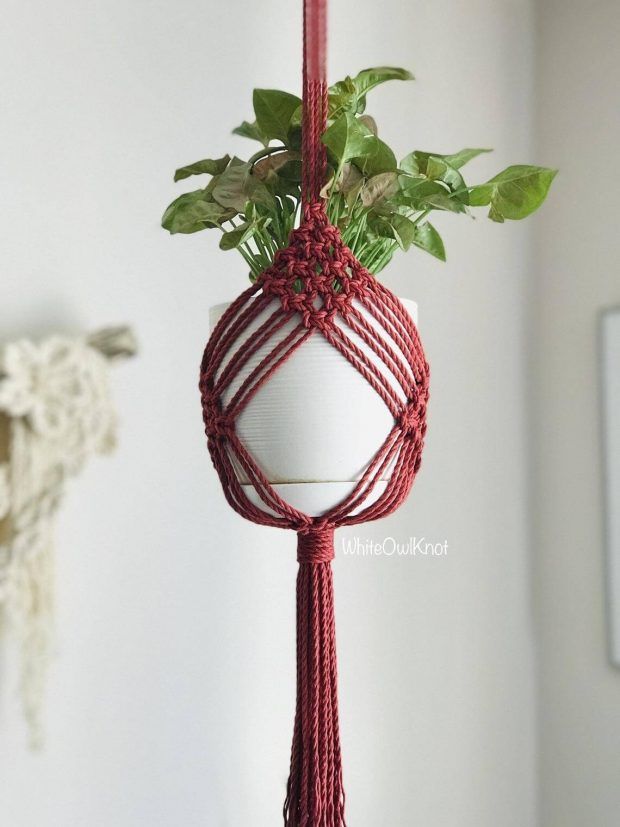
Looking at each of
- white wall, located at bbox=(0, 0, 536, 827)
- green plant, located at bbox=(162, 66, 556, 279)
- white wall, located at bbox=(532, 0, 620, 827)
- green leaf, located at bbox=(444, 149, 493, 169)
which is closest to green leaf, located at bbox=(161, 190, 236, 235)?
green plant, located at bbox=(162, 66, 556, 279)

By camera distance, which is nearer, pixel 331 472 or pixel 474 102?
pixel 331 472

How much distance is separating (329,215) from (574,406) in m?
0.86

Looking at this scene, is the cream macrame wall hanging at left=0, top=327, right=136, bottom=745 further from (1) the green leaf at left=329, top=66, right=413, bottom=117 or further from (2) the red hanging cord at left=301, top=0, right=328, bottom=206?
(1) the green leaf at left=329, top=66, right=413, bottom=117

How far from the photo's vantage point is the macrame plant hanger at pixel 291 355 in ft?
2.25

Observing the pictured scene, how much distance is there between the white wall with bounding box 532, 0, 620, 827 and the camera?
141 centimetres

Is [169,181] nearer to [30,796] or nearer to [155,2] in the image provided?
[155,2]

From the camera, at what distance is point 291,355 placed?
688 mm

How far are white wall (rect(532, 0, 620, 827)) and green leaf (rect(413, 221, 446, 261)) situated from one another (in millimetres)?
707

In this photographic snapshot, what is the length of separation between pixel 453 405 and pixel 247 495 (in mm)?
682

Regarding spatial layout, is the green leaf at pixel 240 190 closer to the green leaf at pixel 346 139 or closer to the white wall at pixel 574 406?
the green leaf at pixel 346 139

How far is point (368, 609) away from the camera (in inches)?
45.8

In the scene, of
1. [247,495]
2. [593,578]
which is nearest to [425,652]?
[593,578]

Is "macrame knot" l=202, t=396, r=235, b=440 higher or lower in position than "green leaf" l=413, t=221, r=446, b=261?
lower

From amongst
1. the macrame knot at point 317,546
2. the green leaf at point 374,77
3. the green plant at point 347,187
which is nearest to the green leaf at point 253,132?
the green plant at point 347,187
